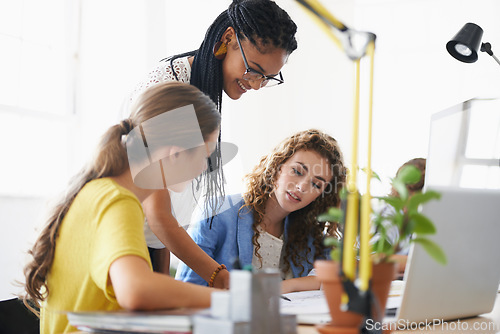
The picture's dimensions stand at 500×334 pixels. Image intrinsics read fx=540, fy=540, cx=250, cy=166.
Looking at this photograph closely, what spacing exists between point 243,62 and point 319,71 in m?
3.00

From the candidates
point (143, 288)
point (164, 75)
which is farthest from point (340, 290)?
point (164, 75)

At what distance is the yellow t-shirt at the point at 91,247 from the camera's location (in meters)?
0.81

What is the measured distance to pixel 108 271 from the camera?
80cm

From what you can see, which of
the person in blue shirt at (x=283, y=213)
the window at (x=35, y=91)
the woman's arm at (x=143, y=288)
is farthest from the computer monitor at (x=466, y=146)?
the window at (x=35, y=91)

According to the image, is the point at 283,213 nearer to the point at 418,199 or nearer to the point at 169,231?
the point at 169,231

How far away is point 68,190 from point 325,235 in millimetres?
1056

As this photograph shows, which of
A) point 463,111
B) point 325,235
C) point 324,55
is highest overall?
point 324,55

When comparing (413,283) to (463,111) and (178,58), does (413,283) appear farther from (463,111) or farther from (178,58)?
(178,58)

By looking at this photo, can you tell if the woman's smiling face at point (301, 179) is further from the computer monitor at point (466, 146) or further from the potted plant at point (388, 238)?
the potted plant at point (388, 238)

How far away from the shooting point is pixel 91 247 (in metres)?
0.89

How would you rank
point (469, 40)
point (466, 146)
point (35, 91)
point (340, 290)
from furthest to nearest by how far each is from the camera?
point (35, 91), point (469, 40), point (466, 146), point (340, 290)

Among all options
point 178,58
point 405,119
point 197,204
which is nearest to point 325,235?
point 197,204

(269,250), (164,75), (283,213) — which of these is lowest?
(269,250)

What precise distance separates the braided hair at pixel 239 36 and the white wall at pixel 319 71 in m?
1.71
